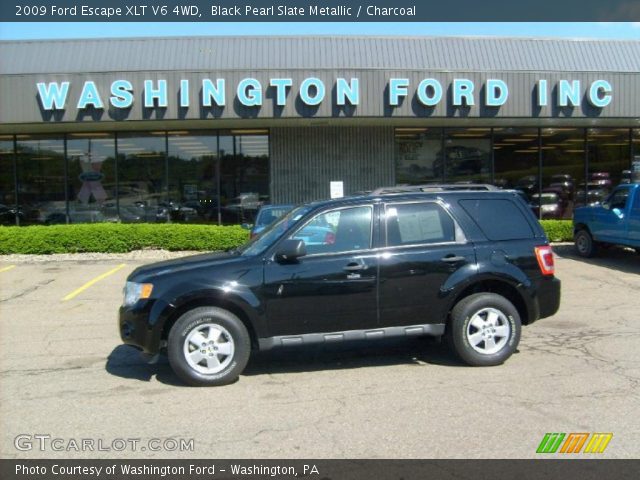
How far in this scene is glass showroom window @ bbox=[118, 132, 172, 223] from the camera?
58.1 ft

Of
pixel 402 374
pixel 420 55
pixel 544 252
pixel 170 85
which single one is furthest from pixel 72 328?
pixel 420 55

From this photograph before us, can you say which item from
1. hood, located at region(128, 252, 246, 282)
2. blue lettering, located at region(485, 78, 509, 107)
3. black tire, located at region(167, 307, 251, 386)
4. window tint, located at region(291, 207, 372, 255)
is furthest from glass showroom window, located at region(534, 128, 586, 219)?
black tire, located at region(167, 307, 251, 386)

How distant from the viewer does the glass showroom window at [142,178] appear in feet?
58.1

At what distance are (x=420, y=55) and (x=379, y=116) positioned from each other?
3882 millimetres

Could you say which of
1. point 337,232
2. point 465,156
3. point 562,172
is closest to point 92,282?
point 337,232

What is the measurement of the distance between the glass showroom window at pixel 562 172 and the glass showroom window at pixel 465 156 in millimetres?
1857

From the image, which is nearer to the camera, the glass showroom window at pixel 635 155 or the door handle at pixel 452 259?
the door handle at pixel 452 259

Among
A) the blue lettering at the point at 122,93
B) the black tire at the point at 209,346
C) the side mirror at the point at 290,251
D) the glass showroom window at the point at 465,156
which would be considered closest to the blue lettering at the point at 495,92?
the glass showroom window at the point at 465,156

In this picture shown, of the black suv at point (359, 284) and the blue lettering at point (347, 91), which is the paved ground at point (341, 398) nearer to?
the black suv at point (359, 284)

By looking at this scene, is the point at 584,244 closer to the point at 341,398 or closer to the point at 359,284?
the point at 359,284

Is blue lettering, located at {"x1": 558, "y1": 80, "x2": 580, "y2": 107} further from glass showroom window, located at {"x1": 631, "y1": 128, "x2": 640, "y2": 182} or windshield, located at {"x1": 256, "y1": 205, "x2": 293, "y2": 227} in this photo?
windshield, located at {"x1": 256, "y1": 205, "x2": 293, "y2": 227}

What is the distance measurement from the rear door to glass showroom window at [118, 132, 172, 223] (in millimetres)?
12823

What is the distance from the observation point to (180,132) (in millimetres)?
17641
